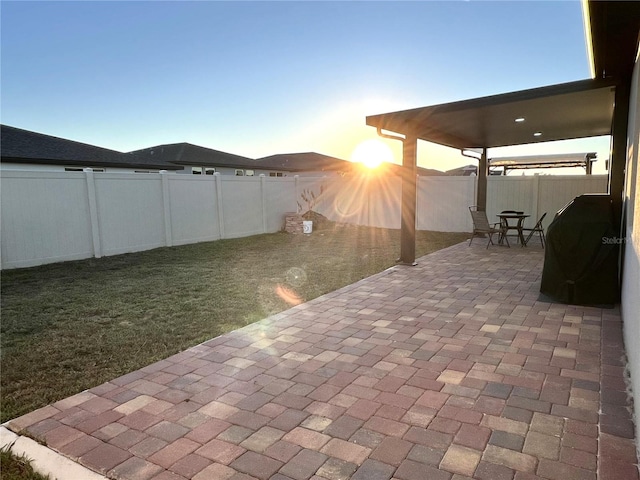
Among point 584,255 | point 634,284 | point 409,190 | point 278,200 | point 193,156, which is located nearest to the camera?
point 634,284

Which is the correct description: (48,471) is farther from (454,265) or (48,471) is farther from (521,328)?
(454,265)

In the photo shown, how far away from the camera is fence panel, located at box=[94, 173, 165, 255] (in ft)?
27.9

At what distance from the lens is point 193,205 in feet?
34.3

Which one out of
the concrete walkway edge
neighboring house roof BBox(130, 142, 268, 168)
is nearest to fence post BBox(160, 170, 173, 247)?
the concrete walkway edge

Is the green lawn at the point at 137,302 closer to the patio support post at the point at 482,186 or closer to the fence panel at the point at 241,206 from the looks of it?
the fence panel at the point at 241,206

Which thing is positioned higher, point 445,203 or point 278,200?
point 278,200

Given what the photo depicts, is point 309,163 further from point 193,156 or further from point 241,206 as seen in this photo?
point 241,206

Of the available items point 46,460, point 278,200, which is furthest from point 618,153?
point 278,200

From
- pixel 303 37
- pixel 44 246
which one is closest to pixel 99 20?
pixel 303 37

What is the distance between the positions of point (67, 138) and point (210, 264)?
1319 cm

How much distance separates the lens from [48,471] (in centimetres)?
191

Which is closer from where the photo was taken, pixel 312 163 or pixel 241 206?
pixel 241 206

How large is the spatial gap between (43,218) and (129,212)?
1760mm

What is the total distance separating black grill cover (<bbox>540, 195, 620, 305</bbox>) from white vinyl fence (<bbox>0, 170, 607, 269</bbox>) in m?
6.43
